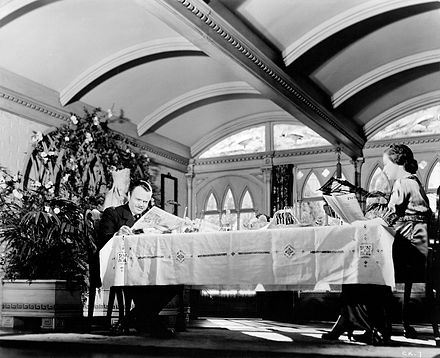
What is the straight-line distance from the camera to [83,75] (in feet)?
28.4

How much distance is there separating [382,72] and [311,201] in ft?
12.3

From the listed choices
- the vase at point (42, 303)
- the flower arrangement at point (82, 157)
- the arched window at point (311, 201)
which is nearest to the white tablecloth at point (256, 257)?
the vase at point (42, 303)

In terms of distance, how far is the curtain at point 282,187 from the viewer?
1228 cm

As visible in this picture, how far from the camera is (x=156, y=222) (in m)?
5.67

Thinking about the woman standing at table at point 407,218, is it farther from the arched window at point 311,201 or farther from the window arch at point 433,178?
the arched window at point 311,201

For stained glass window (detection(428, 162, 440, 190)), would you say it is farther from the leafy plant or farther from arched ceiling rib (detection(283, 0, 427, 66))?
the leafy plant

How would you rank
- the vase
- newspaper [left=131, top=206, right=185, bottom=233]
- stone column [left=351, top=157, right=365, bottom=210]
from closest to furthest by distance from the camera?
newspaper [left=131, top=206, right=185, bottom=233]
the vase
stone column [left=351, top=157, right=365, bottom=210]

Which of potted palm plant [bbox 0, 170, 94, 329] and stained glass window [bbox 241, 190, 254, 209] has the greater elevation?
stained glass window [bbox 241, 190, 254, 209]

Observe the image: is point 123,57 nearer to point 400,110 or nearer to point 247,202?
point 247,202

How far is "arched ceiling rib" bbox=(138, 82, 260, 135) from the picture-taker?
10086 mm

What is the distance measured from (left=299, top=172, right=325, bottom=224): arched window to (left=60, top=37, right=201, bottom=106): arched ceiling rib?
4843mm

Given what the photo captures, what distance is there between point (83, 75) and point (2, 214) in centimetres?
252

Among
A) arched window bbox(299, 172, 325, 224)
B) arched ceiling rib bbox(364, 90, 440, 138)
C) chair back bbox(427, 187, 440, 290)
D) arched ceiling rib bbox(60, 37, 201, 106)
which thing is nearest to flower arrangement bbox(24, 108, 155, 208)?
arched ceiling rib bbox(60, 37, 201, 106)

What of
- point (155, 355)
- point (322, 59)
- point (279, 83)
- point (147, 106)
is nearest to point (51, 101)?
point (147, 106)
